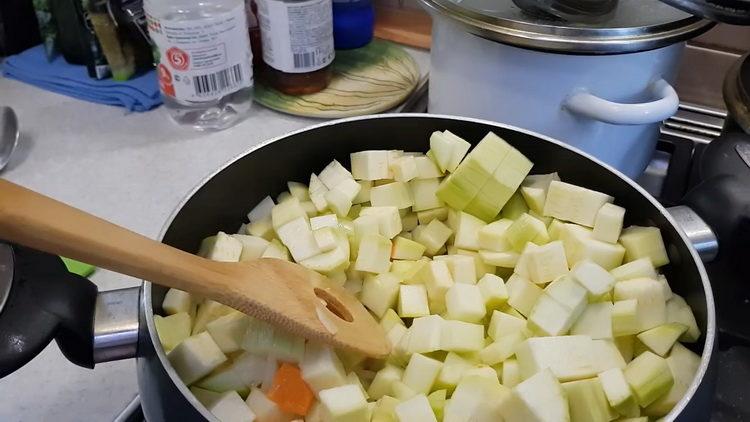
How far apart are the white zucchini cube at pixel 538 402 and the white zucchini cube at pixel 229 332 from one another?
221 mm

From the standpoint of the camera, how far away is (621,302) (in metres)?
0.61

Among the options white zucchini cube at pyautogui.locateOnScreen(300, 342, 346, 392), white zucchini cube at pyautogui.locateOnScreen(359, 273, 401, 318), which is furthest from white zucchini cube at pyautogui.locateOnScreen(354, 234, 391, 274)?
white zucchini cube at pyautogui.locateOnScreen(300, 342, 346, 392)

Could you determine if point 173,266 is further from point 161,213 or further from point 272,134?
point 272,134

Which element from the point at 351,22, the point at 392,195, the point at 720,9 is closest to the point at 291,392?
the point at 392,195

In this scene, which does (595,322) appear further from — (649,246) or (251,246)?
(251,246)

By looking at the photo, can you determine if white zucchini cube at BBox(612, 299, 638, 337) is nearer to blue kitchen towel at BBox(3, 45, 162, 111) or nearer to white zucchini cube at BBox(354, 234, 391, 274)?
white zucchini cube at BBox(354, 234, 391, 274)

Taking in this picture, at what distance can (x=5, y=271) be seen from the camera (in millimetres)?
465

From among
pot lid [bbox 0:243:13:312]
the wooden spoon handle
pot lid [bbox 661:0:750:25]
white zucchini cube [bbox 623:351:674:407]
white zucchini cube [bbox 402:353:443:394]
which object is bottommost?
white zucchini cube [bbox 402:353:443:394]

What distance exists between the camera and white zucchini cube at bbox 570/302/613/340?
0.60 metres

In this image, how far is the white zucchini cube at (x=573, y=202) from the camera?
0.67 metres

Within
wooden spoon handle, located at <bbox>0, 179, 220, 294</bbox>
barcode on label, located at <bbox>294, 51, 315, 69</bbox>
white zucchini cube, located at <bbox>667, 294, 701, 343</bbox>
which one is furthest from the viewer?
barcode on label, located at <bbox>294, 51, 315, 69</bbox>

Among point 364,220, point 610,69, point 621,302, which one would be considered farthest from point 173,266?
point 610,69

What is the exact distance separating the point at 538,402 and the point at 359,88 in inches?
25.9

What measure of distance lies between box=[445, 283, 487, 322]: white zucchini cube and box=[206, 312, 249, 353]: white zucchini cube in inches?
7.2
